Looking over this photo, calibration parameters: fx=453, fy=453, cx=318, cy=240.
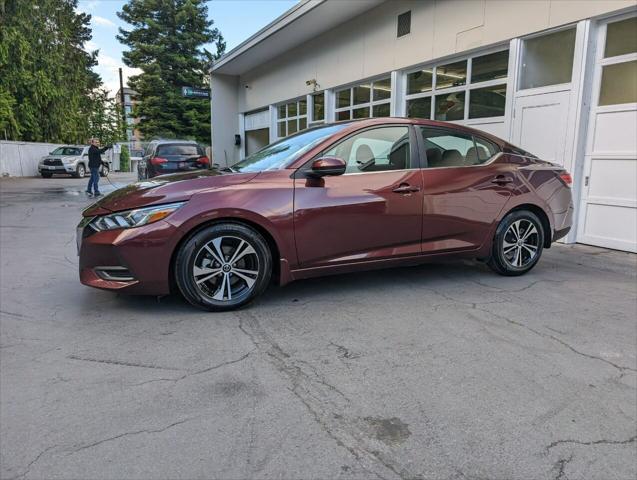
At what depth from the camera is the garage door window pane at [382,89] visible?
10.6m

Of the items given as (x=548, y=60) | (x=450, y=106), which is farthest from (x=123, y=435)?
(x=450, y=106)

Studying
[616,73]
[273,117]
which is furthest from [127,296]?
[273,117]

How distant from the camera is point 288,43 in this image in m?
14.4

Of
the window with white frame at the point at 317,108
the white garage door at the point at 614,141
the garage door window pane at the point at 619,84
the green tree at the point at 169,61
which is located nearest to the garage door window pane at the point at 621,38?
the white garage door at the point at 614,141

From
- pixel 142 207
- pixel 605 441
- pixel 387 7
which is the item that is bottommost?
pixel 605 441

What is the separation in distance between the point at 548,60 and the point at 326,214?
5317mm

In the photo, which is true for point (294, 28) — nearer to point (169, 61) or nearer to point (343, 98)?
point (343, 98)

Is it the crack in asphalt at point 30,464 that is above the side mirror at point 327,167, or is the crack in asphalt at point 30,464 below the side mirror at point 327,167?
below

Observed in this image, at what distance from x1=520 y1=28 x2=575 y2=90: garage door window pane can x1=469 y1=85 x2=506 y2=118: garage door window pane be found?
1.50ft

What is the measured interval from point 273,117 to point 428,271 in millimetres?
13419

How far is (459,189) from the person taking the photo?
4.33 m

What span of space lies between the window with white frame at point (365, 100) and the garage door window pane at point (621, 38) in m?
4.89

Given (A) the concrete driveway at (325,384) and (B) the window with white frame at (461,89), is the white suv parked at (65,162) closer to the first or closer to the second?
(B) the window with white frame at (461,89)

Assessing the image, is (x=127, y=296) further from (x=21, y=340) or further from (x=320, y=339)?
(x=320, y=339)
